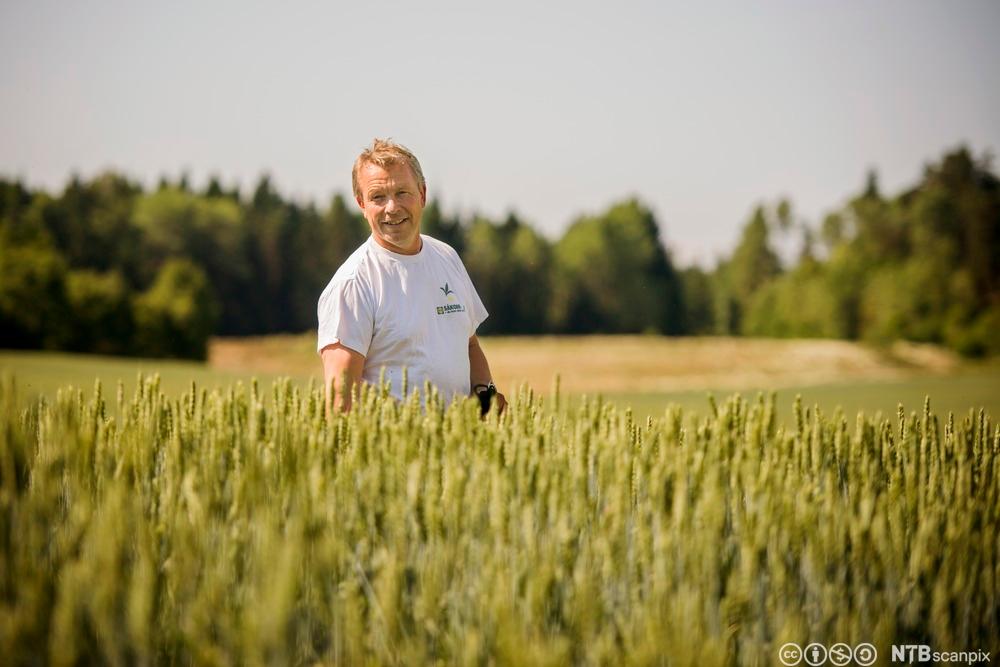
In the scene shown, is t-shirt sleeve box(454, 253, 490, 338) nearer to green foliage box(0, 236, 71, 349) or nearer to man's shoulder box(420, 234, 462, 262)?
man's shoulder box(420, 234, 462, 262)

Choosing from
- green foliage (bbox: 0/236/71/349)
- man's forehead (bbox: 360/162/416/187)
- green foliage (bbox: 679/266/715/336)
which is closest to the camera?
man's forehead (bbox: 360/162/416/187)

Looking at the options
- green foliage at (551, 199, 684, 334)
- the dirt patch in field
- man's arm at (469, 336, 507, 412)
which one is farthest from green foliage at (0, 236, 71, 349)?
man's arm at (469, 336, 507, 412)

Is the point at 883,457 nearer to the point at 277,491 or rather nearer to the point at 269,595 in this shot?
the point at 277,491

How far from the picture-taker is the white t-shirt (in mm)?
4734

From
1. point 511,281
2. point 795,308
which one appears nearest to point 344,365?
point 511,281

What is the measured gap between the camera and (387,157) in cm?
496

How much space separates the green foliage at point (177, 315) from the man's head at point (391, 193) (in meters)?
55.2

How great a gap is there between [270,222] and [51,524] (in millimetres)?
83656

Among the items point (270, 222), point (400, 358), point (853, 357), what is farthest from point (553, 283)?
point (400, 358)

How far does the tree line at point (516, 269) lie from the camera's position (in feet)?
188

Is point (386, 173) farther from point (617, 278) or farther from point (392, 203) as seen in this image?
point (617, 278)

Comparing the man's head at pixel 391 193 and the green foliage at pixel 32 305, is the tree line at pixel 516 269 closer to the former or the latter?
the green foliage at pixel 32 305

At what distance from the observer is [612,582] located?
3016 mm

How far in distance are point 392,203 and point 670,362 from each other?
159 feet
